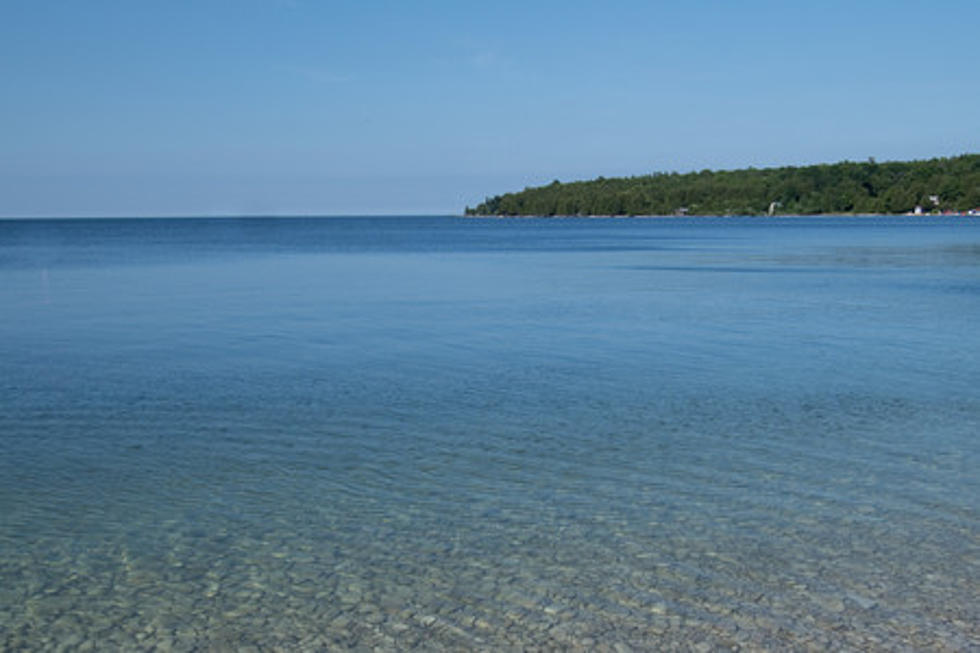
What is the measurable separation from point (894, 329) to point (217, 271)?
41.6 metres

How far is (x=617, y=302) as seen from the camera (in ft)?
114

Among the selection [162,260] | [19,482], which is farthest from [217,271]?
[19,482]

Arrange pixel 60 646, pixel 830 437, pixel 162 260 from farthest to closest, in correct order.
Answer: pixel 162 260, pixel 830 437, pixel 60 646

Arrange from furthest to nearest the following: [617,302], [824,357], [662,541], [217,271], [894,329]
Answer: [217,271], [617,302], [894,329], [824,357], [662,541]

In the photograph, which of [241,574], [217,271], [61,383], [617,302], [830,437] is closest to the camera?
[241,574]

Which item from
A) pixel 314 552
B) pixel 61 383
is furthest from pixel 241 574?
pixel 61 383

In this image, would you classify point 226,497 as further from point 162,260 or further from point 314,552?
point 162,260

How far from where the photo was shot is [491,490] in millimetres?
10742

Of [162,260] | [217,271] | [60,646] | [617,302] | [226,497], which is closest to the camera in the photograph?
[60,646]

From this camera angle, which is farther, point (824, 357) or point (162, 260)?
point (162, 260)

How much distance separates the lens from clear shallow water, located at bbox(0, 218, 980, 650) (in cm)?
750

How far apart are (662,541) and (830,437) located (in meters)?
5.10

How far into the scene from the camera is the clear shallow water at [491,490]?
7500mm

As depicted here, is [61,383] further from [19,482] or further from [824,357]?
[824,357]
